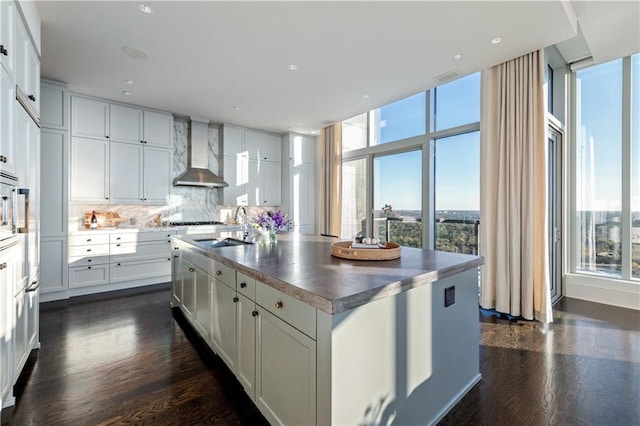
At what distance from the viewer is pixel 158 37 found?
9.16ft

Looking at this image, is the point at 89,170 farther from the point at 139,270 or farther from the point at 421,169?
the point at 421,169

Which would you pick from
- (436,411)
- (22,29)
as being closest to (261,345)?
(436,411)

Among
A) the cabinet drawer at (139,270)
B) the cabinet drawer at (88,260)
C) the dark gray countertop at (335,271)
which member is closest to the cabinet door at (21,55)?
the dark gray countertop at (335,271)

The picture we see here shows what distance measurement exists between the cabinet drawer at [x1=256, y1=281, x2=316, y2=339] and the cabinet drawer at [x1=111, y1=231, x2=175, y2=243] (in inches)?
146

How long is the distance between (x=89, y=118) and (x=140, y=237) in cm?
186

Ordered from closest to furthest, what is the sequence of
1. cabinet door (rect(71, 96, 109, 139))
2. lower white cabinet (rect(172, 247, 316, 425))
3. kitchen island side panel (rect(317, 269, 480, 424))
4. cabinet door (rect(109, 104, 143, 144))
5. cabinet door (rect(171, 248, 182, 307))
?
1. kitchen island side panel (rect(317, 269, 480, 424))
2. lower white cabinet (rect(172, 247, 316, 425))
3. cabinet door (rect(171, 248, 182, 307))
4. cabinet door (rect(71, 96, 109, 139))
5. cabinet door (rect(109, 104, 143, 144))

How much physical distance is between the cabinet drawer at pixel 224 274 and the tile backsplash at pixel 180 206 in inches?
139

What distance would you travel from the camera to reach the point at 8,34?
5.82 ft

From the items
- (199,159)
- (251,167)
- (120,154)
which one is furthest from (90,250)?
(251,167)

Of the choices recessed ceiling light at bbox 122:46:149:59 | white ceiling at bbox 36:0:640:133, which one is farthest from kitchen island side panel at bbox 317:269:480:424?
recessed ceiling light at bbox 122:46:149:59

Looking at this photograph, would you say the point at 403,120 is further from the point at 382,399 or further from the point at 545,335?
the point at 382,399

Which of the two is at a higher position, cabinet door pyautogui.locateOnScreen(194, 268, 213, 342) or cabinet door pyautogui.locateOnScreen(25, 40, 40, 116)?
cabinet door pyautogui.locateOnScreen(25, 40, 40, 116)

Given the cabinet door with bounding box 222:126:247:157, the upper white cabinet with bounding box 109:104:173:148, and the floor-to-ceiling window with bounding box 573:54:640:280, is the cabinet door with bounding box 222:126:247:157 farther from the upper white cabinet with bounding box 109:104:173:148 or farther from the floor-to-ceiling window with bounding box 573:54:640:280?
the floor-to-ceiling window with bounding box 573:54:640:280

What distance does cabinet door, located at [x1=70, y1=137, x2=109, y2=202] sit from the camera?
4.23 metres
